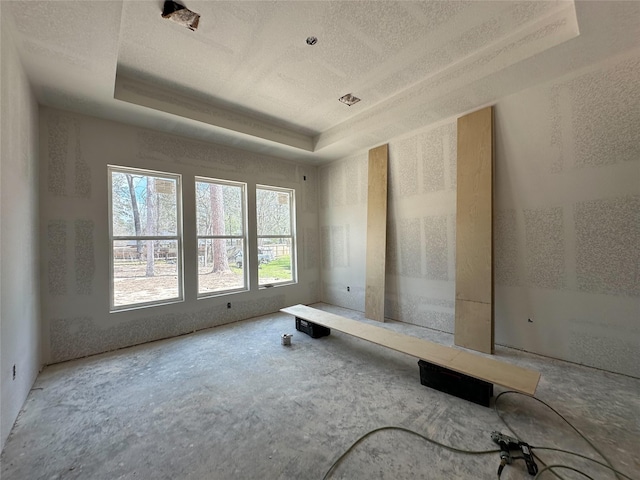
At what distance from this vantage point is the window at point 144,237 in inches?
135

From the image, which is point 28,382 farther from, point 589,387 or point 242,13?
point 589,387

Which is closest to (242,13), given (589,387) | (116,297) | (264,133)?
(264,133)

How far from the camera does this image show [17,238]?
215 cm

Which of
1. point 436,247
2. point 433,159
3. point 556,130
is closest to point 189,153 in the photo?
point 433,159

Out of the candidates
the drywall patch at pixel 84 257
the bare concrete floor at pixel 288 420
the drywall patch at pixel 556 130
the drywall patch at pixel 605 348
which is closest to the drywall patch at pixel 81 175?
the drywall patch at pixel 84 257

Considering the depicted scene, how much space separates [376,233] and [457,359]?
242 centimetres

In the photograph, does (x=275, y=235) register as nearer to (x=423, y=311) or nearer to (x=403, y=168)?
(x=403, y=168)

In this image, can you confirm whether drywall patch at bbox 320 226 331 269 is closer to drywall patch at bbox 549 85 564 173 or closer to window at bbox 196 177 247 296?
window at bbox 196 177 247 296

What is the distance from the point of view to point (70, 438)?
1.82 m

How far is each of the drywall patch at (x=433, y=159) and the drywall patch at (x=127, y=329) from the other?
11.3ft

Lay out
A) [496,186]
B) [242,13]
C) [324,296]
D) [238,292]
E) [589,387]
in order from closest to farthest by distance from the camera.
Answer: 1. [242,13]
2. [589,387]
3. [496,186]
4. [238,292]
5. [324,296]

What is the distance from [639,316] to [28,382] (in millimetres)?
5514

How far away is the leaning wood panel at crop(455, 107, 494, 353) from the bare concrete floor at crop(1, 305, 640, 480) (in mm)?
410

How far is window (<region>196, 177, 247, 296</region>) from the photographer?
414cm
